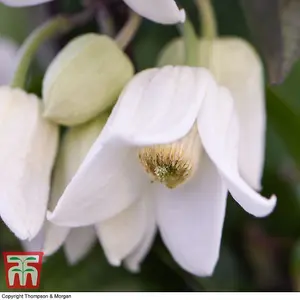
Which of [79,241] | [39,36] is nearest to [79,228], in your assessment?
[79,241]

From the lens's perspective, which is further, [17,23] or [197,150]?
[17,23]

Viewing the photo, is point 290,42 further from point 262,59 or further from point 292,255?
point 292,255

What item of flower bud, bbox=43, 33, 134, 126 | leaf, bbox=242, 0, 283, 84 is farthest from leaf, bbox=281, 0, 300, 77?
flower bud, bbox=43, 33, 134, 126

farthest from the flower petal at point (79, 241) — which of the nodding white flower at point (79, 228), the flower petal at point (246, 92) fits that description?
the flower petal at point (246, 92)

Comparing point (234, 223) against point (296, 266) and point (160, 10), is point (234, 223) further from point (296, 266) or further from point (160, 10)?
point (160, 10)

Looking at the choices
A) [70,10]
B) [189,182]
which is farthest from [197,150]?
[70,10]

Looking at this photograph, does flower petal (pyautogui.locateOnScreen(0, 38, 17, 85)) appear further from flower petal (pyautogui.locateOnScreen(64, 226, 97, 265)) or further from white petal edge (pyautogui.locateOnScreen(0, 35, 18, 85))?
flower petal (pyautogui.locateOnScreen(64, 226, 97, 265))

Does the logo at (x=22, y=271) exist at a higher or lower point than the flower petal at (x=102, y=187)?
lower

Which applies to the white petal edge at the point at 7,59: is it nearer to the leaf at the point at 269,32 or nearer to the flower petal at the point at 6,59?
the flower petal at the point at 6,59
